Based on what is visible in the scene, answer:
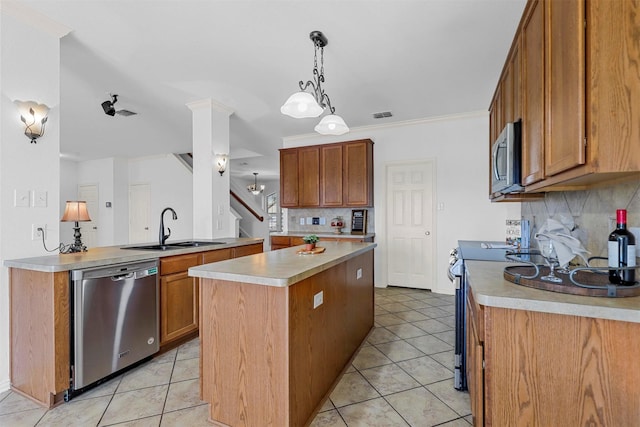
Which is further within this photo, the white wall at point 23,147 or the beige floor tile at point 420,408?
the white wall at point 23,147

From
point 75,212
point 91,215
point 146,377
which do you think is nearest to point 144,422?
point 146,377

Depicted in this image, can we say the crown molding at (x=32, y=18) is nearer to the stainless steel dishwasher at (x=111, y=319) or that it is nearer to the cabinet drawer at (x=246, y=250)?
the stainless steel dishwasher at (x=111, y=319)

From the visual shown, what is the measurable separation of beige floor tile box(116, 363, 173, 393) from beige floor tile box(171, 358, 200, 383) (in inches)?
1.7

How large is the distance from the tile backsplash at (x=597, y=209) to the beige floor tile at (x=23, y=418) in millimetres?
3195

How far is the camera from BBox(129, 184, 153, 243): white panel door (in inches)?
283

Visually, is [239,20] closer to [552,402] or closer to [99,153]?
[552,402]

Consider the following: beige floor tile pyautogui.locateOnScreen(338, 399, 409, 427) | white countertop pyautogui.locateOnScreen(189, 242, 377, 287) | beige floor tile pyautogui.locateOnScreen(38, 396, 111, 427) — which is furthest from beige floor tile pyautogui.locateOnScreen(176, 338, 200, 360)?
beige floor tile pyautogui.locateOnScreen(338, 399, 409, 427)

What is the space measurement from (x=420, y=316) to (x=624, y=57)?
3057 mm

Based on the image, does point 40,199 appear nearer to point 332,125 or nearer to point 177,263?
point 177,263

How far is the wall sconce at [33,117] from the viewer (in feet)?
7.06

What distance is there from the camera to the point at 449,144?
4484 mm

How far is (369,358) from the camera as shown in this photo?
2527 millimetres

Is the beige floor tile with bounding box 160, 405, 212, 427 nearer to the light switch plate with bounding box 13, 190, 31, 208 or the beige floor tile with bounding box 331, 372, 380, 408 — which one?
the beige floor tile with bounding box 331, 372, 380, 408

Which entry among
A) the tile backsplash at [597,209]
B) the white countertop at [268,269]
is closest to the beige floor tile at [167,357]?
the white countertop at [268,269]
